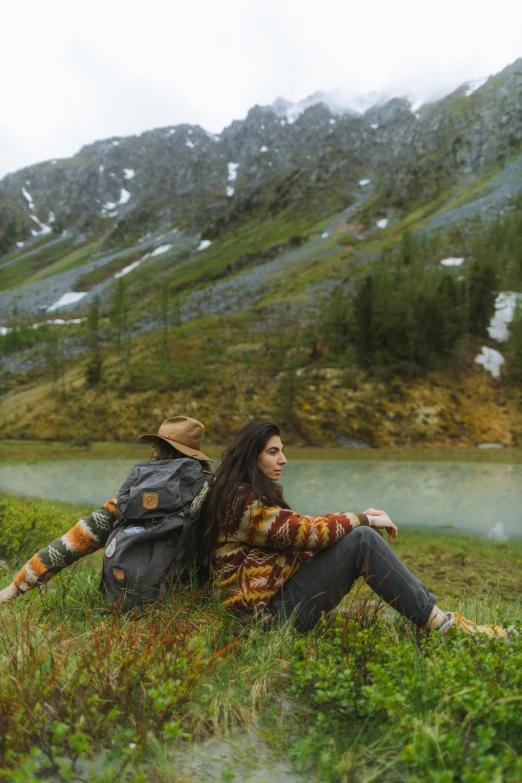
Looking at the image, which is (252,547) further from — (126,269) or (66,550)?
(126,269)

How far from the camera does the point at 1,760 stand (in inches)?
84.5

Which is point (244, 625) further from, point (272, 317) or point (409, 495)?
point (272, 317)

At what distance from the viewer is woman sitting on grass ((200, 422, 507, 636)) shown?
3.79m

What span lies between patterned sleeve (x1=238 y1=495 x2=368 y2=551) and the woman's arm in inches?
41.4

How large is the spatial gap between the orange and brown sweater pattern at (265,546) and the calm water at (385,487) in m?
10.9

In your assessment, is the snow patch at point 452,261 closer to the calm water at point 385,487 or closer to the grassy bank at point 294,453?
the grassy bank at point 294,453

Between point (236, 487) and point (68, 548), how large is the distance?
1411 mm

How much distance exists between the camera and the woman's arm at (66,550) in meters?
4.06

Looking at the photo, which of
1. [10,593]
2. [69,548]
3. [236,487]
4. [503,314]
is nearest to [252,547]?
[236,487]

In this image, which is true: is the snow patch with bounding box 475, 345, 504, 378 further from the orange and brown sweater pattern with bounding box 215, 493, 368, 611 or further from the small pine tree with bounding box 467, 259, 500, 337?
the orange and brown sweater pattern with bounding box 215, 493, 368, 611

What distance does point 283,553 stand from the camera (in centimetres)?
398

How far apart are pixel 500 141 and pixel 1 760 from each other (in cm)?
13782

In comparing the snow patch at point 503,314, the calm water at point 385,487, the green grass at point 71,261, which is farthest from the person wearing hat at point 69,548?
the green grass at point 71,261

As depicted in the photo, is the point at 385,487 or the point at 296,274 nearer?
the point at 385,487
